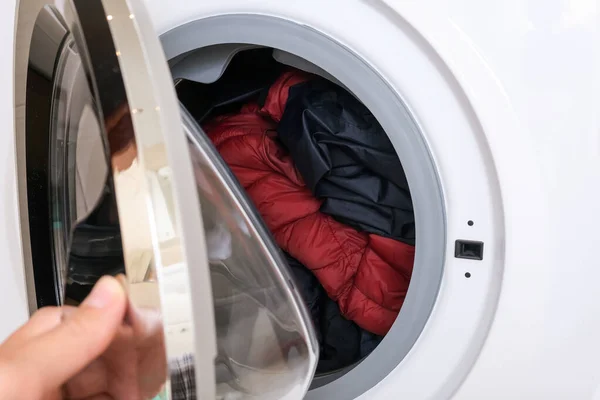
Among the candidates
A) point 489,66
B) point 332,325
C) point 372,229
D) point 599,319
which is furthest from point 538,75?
point 332,325

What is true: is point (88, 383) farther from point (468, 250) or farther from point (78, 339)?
point (468, 250)

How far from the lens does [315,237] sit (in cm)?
94

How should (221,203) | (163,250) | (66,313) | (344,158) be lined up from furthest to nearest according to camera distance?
(344,158)
(221,203)
(66,313)
(163,250)

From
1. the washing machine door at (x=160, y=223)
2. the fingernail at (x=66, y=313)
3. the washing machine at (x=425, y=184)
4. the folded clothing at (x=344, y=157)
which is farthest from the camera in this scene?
the folded clothing at (x=344, y=157)

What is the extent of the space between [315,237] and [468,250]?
13.4 inches

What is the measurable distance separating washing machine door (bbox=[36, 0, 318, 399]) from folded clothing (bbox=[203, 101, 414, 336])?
0.67 ft

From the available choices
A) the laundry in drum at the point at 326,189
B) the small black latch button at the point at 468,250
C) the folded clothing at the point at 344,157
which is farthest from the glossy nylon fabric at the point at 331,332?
the small black latch button at the point at 468,250

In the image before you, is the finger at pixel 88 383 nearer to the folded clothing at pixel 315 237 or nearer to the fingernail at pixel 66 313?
the fingernail at pixel 66 313

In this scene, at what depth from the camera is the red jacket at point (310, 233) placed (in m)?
0.90

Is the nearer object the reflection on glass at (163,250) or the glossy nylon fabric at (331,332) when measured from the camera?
the reflection on glass at (163,250)

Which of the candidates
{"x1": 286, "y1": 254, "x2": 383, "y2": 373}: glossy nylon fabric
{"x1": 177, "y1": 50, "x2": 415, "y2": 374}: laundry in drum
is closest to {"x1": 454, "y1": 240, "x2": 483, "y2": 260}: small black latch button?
{"x1": 177, "y1": 50, "x2": 415, "y2": 374}: laundry in drum

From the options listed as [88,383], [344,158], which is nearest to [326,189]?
[344,158]

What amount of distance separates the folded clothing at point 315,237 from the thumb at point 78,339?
535mm

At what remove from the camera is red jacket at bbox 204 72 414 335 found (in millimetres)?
899
